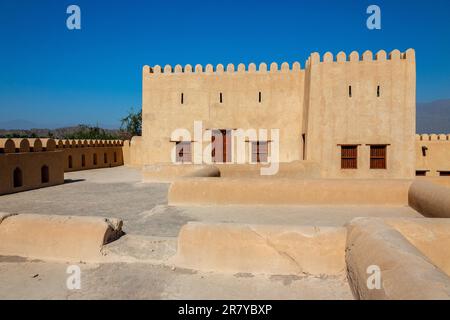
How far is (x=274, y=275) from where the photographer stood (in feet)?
14.0

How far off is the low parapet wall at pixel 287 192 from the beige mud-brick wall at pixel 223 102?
29.8ft

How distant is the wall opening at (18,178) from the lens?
11297 mm

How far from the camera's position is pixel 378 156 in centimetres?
1512

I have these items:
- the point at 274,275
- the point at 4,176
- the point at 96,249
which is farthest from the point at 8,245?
the point at 4,176

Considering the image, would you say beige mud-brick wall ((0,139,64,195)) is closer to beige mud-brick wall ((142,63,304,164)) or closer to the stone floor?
the stone floor

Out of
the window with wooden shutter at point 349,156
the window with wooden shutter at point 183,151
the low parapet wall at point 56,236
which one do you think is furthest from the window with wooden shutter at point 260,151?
the low parapet wall at point 56,236

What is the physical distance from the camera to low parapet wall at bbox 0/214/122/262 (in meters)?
4.78

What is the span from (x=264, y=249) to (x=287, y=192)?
396cm

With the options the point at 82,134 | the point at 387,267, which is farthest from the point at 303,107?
the point at 82,134

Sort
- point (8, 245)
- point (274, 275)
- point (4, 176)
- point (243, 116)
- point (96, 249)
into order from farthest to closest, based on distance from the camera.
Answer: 1. point (243, 116)
2. point (4, 176)
3. point (8, 245)
4. point (96, 249)
5. point (274, 275)

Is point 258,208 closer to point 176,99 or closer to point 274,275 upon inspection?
point 274,275

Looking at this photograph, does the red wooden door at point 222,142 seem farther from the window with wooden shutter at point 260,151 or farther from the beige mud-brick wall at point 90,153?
the beige mud-brick wall at point 90,153

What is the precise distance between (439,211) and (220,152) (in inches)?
484
